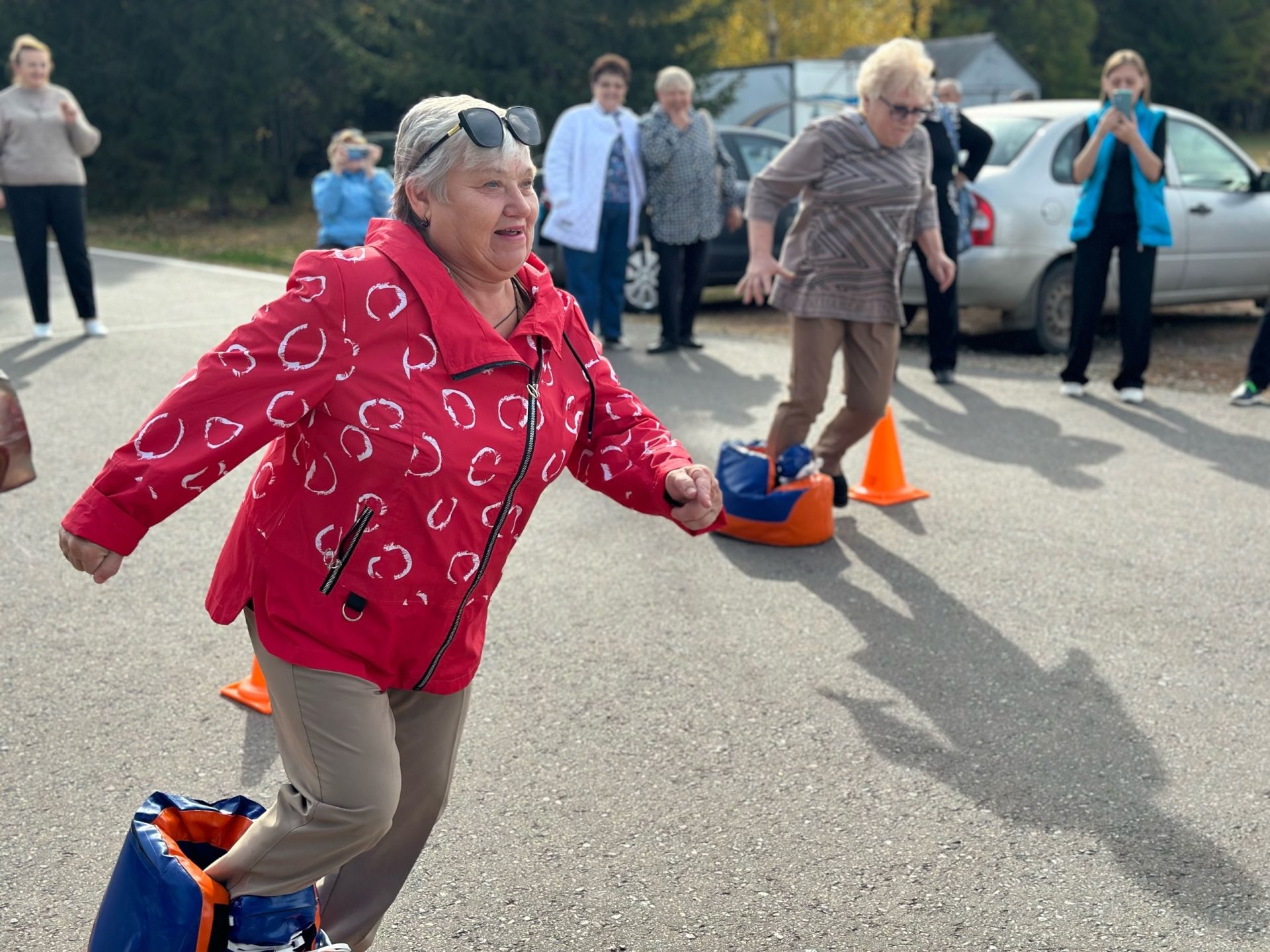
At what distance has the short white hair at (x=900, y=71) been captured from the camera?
5719mm

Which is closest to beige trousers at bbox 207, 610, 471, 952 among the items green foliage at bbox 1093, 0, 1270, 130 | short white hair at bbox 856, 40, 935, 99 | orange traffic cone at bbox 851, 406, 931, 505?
short white hair at bbox 856, 40, 935, 99

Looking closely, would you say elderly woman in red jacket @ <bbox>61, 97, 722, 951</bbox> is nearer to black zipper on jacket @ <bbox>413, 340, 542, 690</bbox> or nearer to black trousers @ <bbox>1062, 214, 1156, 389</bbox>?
black zipper on jacket @ <bbox>413, 340, 542, 690</bbox>

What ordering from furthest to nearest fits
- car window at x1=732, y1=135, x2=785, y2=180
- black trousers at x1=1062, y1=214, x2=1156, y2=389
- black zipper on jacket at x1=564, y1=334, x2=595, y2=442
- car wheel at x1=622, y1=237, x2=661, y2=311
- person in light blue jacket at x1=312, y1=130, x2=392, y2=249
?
car window at x1=732, y1=135, x2=785, y2=180 → car wheel at x1=622, y1=237, x2=661, y2=311 → person in light blue jacket at x1=312, y1=130, x2=392, y2=249 → black trousers at x1=1062, y1=214, x2=1156, y2=389 → black zipper on jacket at x1=564, y1=334, x2=595, y2=442

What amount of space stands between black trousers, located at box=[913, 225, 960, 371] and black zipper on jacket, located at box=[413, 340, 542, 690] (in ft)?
23.2

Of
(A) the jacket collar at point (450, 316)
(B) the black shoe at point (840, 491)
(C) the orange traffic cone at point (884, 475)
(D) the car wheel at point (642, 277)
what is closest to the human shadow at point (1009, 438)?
(C) the orange traffic cone at point (884, 475)

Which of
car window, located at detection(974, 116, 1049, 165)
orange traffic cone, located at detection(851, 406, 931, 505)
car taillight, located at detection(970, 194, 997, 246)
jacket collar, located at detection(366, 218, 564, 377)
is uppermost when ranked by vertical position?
jacket collar, located at detection(366, 218, 564, 377)

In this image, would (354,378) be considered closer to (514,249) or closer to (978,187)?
(514,249)

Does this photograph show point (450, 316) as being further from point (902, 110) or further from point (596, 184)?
point (596, 184)

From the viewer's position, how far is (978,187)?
33.5ft

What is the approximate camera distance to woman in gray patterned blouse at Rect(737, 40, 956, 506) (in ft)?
19.4

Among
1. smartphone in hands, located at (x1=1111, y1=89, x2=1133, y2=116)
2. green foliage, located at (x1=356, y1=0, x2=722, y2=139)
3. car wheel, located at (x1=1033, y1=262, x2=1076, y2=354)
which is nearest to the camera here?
smartphone in hands, located at (x1=1111, y1=89, x2=1133, y2=116)

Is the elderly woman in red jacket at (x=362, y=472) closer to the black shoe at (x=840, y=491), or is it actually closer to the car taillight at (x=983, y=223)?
the black shoe at (x=840, y=491)

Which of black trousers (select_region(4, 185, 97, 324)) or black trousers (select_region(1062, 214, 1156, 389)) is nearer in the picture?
black trousers (select_region(1062, 214, 1156, 389))

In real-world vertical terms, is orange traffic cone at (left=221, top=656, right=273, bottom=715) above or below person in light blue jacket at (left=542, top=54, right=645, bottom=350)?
below
